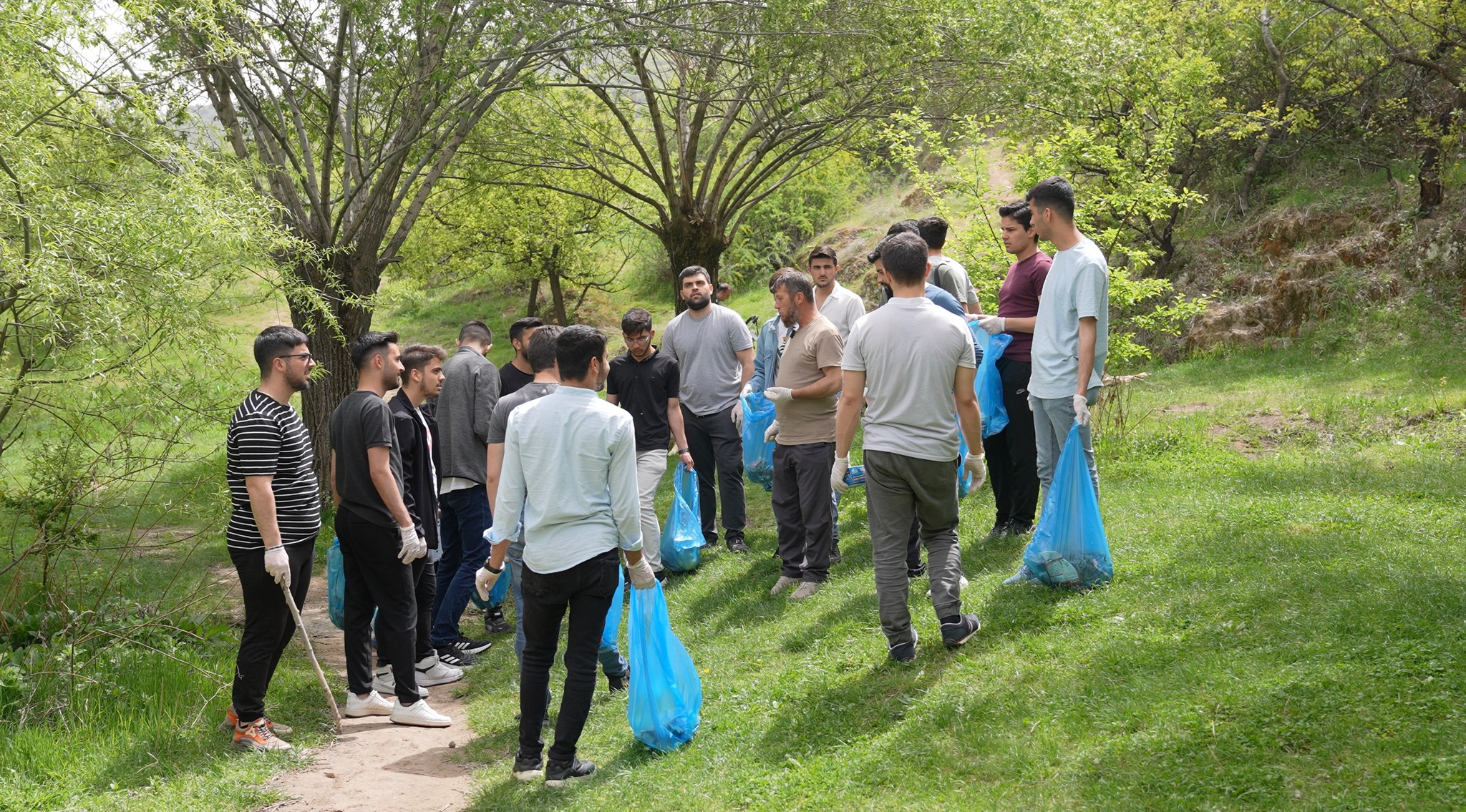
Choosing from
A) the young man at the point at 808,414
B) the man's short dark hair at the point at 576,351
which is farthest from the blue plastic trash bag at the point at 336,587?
the young man at the point at 808,414

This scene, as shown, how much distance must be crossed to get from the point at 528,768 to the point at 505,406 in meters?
1.66

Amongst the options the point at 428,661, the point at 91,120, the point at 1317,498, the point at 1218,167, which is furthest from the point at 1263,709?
the point at 1218,167

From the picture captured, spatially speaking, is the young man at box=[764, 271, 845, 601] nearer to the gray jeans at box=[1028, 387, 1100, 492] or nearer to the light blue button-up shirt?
the gray jeans at box=[1028, 387, 1100, 492]

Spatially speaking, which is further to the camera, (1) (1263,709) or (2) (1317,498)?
(2) (1317,498)

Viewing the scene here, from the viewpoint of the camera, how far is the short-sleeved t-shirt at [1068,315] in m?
5.20

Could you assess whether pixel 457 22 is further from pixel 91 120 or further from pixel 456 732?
pixel 456 732

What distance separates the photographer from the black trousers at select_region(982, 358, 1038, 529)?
6.35 meters

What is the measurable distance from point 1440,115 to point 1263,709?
558 inches

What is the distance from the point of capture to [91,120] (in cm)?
691

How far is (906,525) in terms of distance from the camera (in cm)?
482

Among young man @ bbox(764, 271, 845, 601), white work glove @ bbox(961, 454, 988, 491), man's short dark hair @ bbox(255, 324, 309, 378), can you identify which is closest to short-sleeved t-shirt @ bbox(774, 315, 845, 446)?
young man @ bbox(764, 271, 845, 601)

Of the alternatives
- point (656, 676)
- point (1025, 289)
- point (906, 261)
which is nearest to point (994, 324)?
point (1025, 289)

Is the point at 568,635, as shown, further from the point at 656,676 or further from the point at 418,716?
the point at 418,716

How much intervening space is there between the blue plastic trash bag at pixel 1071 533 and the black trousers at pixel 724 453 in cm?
298
